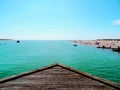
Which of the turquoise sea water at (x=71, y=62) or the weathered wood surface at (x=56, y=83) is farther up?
the weathered wood surface at (x=56, y=83)

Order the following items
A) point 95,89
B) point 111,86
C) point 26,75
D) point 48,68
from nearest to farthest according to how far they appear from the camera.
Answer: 1. point 95,89
2. point 111,86
3. point 26,75
4. point 48,68

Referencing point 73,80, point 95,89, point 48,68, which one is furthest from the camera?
point 48,68

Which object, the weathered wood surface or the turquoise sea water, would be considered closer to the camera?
the weathered wood surface

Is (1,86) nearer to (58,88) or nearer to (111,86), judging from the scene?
(58,88)

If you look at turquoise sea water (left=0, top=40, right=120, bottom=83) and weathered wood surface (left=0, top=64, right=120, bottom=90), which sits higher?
weathered wood surface (left=0, top=64, right=120, bottom=90)

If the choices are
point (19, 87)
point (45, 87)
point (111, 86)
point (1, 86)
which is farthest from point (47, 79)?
point (111, 86)

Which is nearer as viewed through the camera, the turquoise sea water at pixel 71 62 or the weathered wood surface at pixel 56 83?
the weathered wood surface at pixel 56 83

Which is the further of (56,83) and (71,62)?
(71,62)

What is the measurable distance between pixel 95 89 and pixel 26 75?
3.28 m

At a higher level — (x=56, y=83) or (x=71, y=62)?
(x=56, y=83)

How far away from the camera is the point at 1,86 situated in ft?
17.7

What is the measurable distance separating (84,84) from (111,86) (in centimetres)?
99

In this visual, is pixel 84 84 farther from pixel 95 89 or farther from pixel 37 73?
pixel 37 73

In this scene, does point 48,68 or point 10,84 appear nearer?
point 10,84
